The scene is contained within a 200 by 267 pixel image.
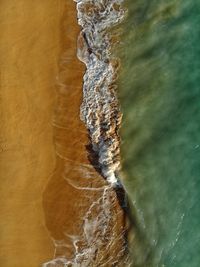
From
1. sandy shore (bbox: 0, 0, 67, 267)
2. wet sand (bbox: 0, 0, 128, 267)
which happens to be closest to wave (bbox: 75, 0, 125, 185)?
wet sand (bbox: 0, 0, 128, 267)

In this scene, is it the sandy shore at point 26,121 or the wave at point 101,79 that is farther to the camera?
the wave at point 101,79

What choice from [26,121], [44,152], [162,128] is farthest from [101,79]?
[44,152]

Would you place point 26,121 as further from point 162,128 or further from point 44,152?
point 162,128

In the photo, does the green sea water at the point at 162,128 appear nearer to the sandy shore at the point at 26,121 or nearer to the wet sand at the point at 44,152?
the wet sand at the point at 44,152

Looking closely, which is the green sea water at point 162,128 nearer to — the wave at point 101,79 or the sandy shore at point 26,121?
the wave at point 101,79

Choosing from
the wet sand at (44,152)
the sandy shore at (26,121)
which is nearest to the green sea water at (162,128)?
the wet sand at (44,152)
